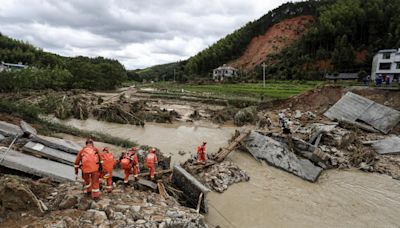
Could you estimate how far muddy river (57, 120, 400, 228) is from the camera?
746 centimetres

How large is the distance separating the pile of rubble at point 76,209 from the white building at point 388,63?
149 feet

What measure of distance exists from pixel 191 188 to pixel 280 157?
6.07 meters

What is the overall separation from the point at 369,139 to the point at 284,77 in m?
36.2

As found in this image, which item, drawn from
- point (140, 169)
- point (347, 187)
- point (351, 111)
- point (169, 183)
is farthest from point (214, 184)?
point (351, 111)

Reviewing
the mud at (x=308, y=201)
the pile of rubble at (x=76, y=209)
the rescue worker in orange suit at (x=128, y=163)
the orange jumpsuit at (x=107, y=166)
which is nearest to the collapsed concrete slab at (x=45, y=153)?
the pile of rubble at (x=76, y=209)

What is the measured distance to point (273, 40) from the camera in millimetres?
71312

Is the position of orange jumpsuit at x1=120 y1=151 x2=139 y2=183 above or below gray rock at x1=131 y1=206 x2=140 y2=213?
above

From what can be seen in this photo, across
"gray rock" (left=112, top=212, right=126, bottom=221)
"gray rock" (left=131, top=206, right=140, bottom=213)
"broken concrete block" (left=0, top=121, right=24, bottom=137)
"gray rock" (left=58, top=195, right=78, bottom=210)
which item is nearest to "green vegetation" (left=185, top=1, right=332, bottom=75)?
"broken concrete block" (left=0, top=121, right=24, bottom=137)

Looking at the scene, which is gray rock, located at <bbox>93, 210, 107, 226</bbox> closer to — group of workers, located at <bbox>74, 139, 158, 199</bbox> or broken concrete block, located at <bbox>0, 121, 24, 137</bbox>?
group of workers, located at <bbox>74, 139, 158, 199</bbox>

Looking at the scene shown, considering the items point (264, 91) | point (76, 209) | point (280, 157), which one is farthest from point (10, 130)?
point (264, 91)

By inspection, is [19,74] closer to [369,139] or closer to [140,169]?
[140,169]

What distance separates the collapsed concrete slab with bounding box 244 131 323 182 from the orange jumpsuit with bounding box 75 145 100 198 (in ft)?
29.1

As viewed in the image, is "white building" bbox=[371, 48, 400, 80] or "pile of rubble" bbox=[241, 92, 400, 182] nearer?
"pile of rubble" bbox=[241, 92, 400, 182]

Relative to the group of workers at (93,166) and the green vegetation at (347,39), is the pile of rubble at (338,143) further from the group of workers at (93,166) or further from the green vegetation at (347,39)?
the green vegetation at (347,39)
